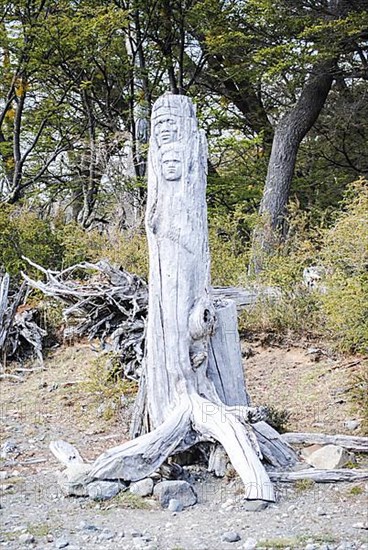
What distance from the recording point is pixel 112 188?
13.7 m

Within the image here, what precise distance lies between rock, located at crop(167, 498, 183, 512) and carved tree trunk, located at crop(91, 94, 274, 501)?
0.40 m

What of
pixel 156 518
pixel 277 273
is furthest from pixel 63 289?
pixel 156 518

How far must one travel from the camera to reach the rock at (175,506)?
3.76 metres

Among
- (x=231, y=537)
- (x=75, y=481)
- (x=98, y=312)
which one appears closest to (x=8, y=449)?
(x=75, y=481)

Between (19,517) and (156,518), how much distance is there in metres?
0.76


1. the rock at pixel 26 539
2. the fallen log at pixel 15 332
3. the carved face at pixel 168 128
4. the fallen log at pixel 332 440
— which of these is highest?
the carved face at pixel 168 128

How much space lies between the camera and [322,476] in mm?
4078

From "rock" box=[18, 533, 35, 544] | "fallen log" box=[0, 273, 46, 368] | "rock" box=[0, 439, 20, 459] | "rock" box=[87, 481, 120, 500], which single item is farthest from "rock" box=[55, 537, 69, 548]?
"fallen log" box=[0, 273, 46, 368]

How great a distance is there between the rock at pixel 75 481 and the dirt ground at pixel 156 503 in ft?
0.16

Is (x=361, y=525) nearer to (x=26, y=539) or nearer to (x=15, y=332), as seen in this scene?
(x=26, y=539)

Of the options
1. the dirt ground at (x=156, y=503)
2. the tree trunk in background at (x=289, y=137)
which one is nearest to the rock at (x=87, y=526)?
the dirt ground at (x=156, y=503)

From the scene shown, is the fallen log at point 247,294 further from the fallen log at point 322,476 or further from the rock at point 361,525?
the rock at point 361,525

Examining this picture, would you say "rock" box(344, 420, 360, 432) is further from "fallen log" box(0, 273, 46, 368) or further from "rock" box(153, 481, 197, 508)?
"fallen log" box(0, 273, 46, 368)

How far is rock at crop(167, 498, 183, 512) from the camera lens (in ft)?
12.3
